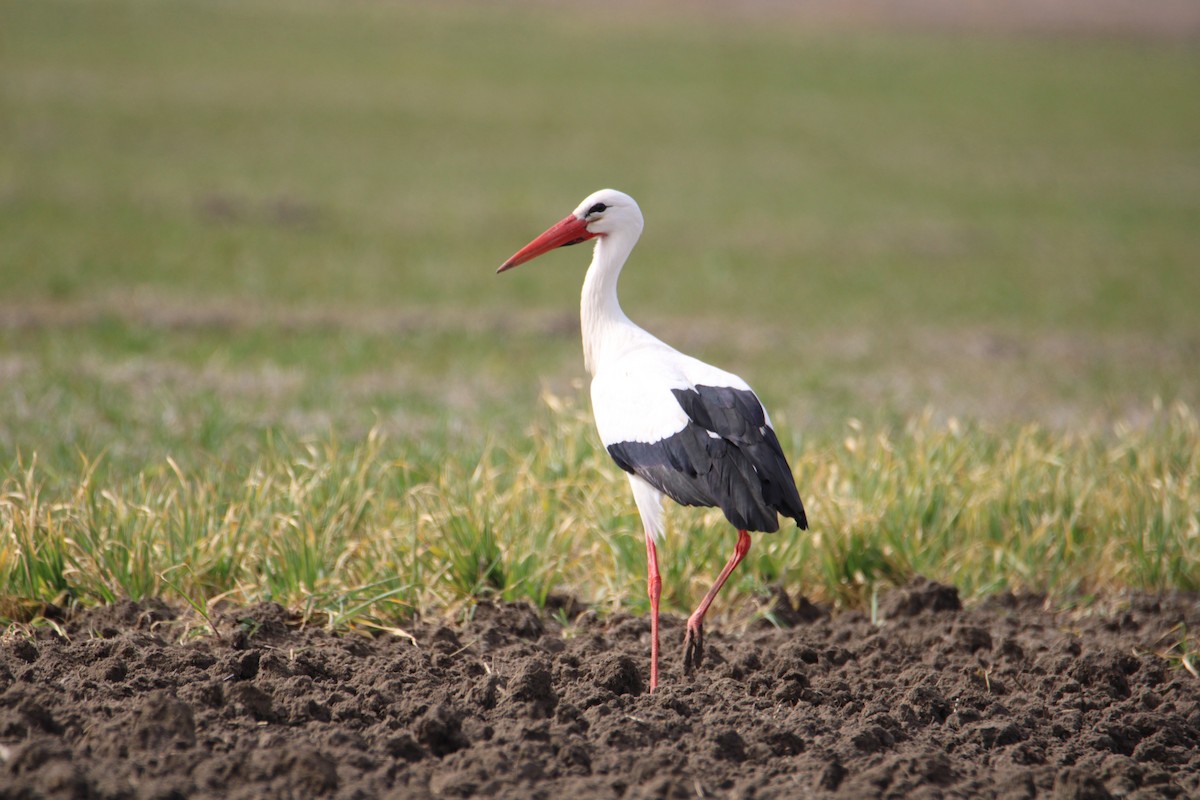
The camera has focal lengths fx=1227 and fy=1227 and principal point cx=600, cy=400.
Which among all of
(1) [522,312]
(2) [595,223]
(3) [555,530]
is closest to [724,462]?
(2) [595,223]

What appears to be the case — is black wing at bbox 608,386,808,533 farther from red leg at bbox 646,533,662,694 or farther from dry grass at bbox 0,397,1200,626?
dry grass at bbox 0,397,1200,626

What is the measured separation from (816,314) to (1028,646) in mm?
7890

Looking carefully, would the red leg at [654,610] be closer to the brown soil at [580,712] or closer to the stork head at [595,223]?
the brown soil at [580,712]

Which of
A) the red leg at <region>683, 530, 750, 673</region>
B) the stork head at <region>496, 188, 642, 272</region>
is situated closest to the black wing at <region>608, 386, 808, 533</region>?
the red leg at <region>683, 530, 750, 673</region>

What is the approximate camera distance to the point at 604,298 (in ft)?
15.2

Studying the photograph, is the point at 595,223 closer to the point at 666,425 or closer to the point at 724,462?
the point at 666,425

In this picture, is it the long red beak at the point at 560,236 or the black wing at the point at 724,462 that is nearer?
the black wing at the point at 724,462

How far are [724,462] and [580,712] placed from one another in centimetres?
92

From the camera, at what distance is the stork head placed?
456 centimetres

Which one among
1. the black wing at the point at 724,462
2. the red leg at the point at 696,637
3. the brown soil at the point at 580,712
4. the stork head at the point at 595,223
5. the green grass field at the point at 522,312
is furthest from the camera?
the green grass field at the point at 522,312

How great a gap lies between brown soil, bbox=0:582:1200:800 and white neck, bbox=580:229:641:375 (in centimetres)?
107

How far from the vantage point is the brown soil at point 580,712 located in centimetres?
325

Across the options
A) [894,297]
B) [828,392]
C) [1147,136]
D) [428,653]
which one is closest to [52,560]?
[428,653]

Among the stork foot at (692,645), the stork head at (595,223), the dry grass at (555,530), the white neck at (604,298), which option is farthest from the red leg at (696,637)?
the stork head at (595,223)
